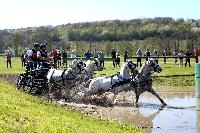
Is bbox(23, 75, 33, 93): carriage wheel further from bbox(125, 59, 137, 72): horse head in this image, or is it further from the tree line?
the tree line

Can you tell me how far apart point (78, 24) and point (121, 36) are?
4096 centimetres

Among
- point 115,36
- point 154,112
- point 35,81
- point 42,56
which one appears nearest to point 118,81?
point 154,112

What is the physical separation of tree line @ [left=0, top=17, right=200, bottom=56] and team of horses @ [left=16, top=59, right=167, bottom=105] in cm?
5714

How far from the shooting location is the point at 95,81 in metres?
21.3

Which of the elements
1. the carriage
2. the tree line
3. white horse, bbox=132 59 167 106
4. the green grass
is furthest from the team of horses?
the tree line

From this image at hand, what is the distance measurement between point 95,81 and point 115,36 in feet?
414

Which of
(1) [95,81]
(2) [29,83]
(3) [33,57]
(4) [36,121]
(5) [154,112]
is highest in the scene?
(3) [33,57]

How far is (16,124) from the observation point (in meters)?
9.47

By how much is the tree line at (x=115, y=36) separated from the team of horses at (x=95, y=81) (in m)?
57.1

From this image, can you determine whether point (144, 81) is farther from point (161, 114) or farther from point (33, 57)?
point (33, 57)

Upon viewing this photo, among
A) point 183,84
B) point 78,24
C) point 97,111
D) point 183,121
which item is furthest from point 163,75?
point 78,24

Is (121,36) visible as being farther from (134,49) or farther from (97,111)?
(97,111)

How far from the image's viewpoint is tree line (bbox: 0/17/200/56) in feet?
281

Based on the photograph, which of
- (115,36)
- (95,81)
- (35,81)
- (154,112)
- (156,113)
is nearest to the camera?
(156,113)
